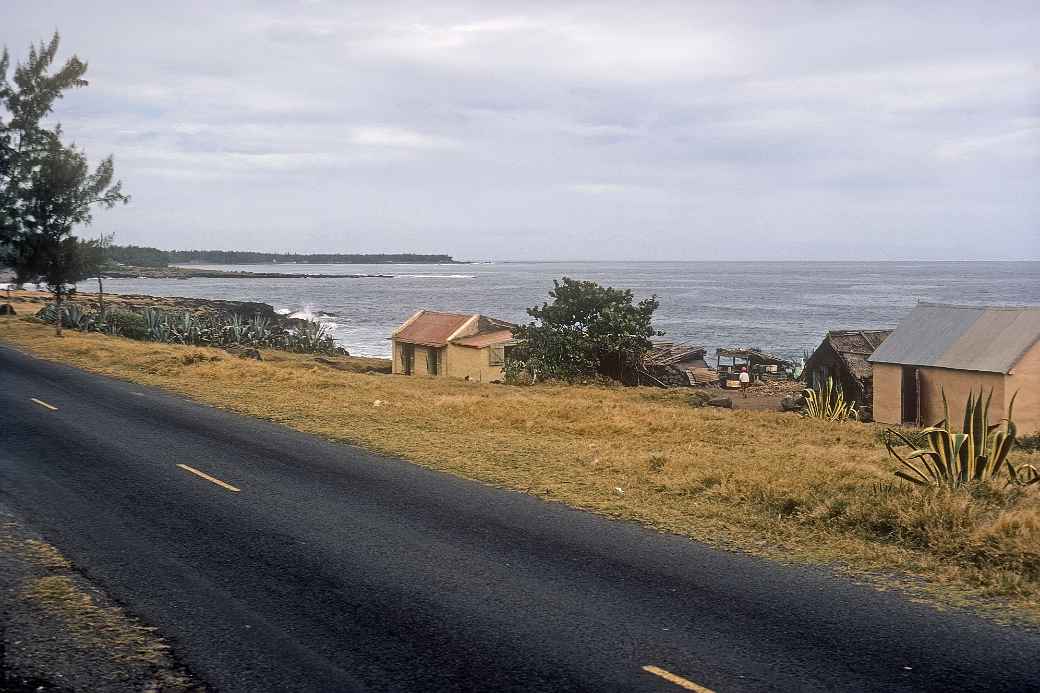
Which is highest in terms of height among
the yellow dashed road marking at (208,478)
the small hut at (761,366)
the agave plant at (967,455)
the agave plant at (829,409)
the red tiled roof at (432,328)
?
the red tiled roof at (432,328)

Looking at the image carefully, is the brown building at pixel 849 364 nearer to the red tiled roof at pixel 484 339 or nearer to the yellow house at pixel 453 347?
the yellow house at pixel 453 347

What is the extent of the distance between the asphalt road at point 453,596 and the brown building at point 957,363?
17574mm

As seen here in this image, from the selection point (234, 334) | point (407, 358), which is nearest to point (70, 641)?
point (407, 358)

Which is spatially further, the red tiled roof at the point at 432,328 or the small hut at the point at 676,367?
the red tiled roof at the point at 432,328

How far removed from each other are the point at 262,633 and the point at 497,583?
2111mm

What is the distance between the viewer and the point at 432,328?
40.3 m

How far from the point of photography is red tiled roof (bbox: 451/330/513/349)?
37.3 meters

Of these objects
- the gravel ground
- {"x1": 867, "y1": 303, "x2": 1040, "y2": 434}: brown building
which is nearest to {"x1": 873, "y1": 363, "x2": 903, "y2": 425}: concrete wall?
{"x1": 867, "y1": 303, "x2": 1040, "y2": 434}: brown building

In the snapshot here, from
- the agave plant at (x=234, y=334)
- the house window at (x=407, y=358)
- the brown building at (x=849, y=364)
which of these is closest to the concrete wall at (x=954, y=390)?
the brown building at (x=849, y=364)

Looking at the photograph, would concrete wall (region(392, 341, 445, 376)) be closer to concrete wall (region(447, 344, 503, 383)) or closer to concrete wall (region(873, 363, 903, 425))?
concrete wall (region(447, 344, 503, 383))

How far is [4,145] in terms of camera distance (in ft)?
119

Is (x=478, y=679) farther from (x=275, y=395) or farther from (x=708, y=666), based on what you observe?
(x=275, y=395)

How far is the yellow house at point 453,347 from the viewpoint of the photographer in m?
37.4

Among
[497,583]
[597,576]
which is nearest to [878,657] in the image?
[597,576]
